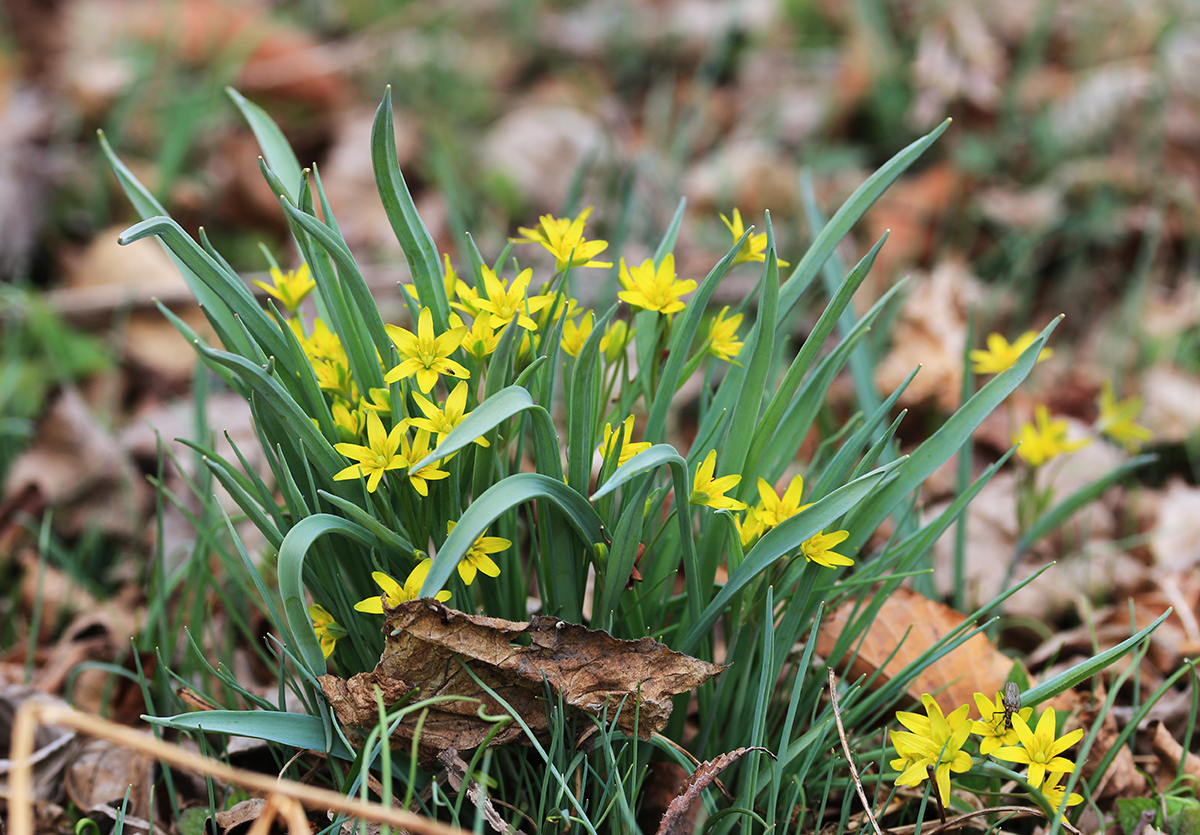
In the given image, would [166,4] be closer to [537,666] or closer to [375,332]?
[375,332]

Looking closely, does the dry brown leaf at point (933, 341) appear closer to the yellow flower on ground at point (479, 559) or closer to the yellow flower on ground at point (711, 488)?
the yellow flower on ground at point (711, 488)

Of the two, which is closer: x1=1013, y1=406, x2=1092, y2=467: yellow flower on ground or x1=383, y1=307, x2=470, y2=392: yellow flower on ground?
x1=383, y1=307, x2=470, y2=392: yellow flower on ground

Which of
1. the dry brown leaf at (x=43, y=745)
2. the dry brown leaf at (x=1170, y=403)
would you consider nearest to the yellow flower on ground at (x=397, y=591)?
the dry brown leaf at (x=43, y=745)

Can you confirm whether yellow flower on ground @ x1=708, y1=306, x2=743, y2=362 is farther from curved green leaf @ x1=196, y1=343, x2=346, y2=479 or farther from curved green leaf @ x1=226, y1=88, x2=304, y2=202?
curved green leaf @ x1=226, y1=88, x2=304, y2=202

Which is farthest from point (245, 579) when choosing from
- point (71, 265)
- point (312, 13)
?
point (312, 13)

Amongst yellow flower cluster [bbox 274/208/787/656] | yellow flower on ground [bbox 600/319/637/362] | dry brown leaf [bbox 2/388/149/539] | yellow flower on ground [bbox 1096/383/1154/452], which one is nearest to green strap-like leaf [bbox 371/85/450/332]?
yellow flower cluster [bbox 274/208/787/656]

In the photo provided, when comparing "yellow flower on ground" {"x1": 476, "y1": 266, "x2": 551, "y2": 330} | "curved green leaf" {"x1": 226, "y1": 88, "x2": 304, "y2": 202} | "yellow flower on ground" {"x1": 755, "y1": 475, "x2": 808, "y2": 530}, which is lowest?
"yellow flower on ground" {"x1": 755, "y1": 475, "x2": 808, "y2": 530}
